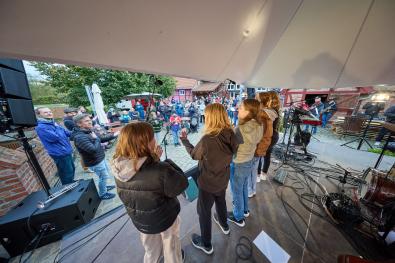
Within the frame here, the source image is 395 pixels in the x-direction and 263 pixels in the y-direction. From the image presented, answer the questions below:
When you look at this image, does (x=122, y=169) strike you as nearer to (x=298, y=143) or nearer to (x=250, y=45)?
(x=250, y=45)

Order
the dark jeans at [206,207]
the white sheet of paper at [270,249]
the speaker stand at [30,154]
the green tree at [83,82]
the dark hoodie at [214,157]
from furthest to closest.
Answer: the green tree at [83,82], the speaker stand at [30,154], the white sheet of paper at [270,249], the dark jeans at [206,207], the dark hoodie at [214,157]

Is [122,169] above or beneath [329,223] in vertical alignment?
above

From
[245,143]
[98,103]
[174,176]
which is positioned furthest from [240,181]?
[98,103]

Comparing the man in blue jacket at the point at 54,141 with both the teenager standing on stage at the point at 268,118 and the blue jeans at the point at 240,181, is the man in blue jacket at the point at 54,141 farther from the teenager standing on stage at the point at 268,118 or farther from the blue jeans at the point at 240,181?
the teenager standing on stage at the point at 268,118

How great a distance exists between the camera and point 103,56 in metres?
0.95

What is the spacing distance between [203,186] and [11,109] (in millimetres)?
2516

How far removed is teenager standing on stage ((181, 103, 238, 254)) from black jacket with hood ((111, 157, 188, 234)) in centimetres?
35

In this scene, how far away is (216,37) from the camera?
4.09ft

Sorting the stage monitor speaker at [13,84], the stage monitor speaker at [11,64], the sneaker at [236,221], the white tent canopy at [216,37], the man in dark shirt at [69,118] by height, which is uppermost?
the white tent canopy at [216,37]

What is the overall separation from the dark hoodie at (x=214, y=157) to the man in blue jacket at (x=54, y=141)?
2.73m

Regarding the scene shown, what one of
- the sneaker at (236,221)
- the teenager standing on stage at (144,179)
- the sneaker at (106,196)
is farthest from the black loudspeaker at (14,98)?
the sneaker at (236,221)

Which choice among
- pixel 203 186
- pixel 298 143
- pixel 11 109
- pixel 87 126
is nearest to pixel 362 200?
pixel 298 143

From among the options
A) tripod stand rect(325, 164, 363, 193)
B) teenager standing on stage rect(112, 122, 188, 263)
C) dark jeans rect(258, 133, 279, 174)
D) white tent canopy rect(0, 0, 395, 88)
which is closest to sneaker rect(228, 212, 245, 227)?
teenager standing on stage rect(112, 122, 188, 263)

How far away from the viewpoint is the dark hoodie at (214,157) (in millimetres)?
1277
